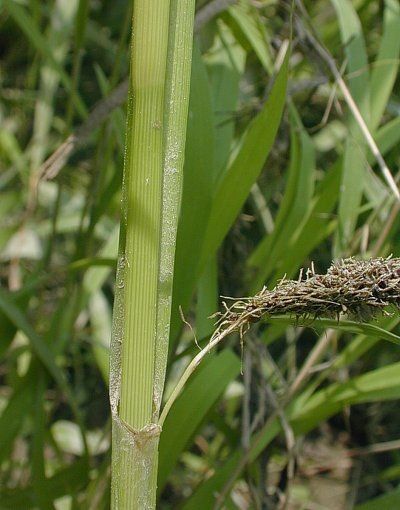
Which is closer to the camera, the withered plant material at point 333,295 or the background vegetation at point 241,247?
the withered plant material at point 333,295

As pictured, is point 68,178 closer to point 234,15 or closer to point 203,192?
point 234,15

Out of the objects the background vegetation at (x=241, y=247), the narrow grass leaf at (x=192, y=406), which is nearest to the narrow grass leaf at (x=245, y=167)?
the background vegetation at (x=241, y=247)

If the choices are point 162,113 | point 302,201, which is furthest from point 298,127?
point 162,113

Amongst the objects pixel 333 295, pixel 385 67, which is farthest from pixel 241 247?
pixel 333 295

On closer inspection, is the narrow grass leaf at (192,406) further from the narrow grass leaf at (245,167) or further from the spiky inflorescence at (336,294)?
the spiky inflorescence at (336,294)

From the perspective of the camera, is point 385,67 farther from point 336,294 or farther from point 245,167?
point 336,294
